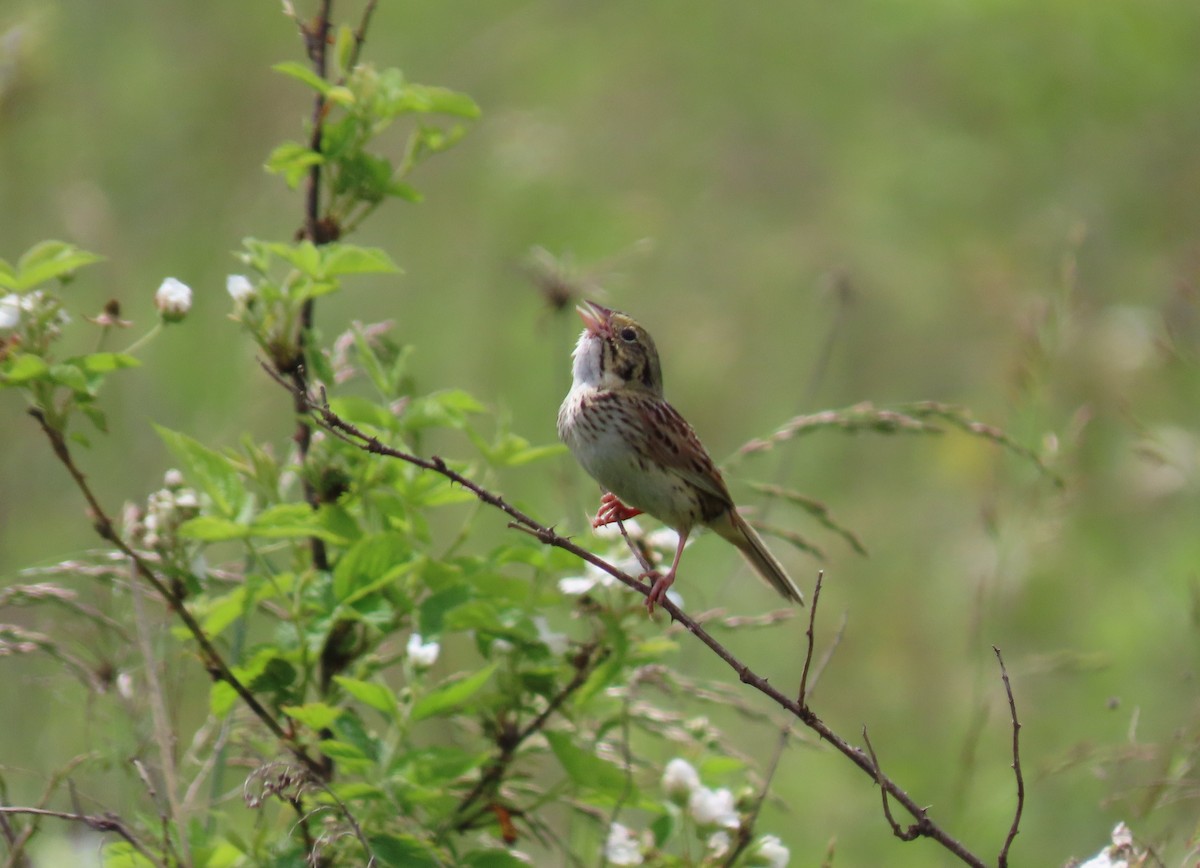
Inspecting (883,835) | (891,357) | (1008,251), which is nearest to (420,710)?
(883,835)

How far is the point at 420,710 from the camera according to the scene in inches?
95.2

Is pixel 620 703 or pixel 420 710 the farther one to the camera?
pixel 620 703

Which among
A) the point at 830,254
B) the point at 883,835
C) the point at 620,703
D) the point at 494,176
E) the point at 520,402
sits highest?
the point at 830,254

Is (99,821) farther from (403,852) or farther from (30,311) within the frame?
(30,311)

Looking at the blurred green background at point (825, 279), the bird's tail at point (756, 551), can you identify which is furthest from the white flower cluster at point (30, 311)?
the blurred green background at point (825, 279)

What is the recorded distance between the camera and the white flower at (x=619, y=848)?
2627 millimetres

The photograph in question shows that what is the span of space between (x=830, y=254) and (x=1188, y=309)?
73.6 inches

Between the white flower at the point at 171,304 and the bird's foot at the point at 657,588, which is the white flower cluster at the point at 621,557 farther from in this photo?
the white flower at the point at 171,304

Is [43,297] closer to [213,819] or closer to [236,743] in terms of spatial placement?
[236,743]

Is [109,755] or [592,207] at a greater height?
[592,207]

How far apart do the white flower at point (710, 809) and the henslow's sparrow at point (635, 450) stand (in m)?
0.58

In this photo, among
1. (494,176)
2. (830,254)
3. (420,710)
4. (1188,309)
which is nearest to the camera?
(420,710)

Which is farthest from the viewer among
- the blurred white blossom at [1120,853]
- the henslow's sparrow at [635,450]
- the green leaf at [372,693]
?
the henslow's sparrow at [635,450]

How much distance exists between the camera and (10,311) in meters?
2.40
